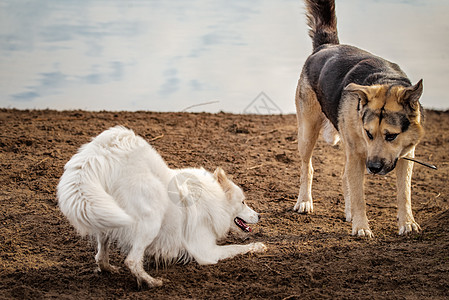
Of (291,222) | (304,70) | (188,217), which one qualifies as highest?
(304,70)

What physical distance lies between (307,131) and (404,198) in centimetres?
174

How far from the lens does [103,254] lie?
469cm

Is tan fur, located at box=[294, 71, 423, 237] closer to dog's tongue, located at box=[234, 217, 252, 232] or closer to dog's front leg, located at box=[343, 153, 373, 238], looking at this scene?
dog's front leg, located at box=[343, 153, 373, 238]

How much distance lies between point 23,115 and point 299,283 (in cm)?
829

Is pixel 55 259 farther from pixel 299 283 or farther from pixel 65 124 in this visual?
pixel 65 124

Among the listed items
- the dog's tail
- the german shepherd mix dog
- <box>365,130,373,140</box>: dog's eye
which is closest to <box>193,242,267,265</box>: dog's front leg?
the german shepherd mix dog

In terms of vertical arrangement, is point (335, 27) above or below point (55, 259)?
above

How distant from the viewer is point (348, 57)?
6395 millimetres

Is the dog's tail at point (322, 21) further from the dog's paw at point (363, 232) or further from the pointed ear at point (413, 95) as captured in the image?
the dog's paw at point (363, 232)

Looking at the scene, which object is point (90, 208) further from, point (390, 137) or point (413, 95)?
point (413, 95)

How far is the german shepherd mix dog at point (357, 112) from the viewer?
5.23 m

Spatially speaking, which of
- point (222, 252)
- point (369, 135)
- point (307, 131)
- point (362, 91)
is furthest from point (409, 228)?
point (222, 252)

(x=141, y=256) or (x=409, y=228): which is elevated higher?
(x=141, y=256)

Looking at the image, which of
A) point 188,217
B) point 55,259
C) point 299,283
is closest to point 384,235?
point 299,283
